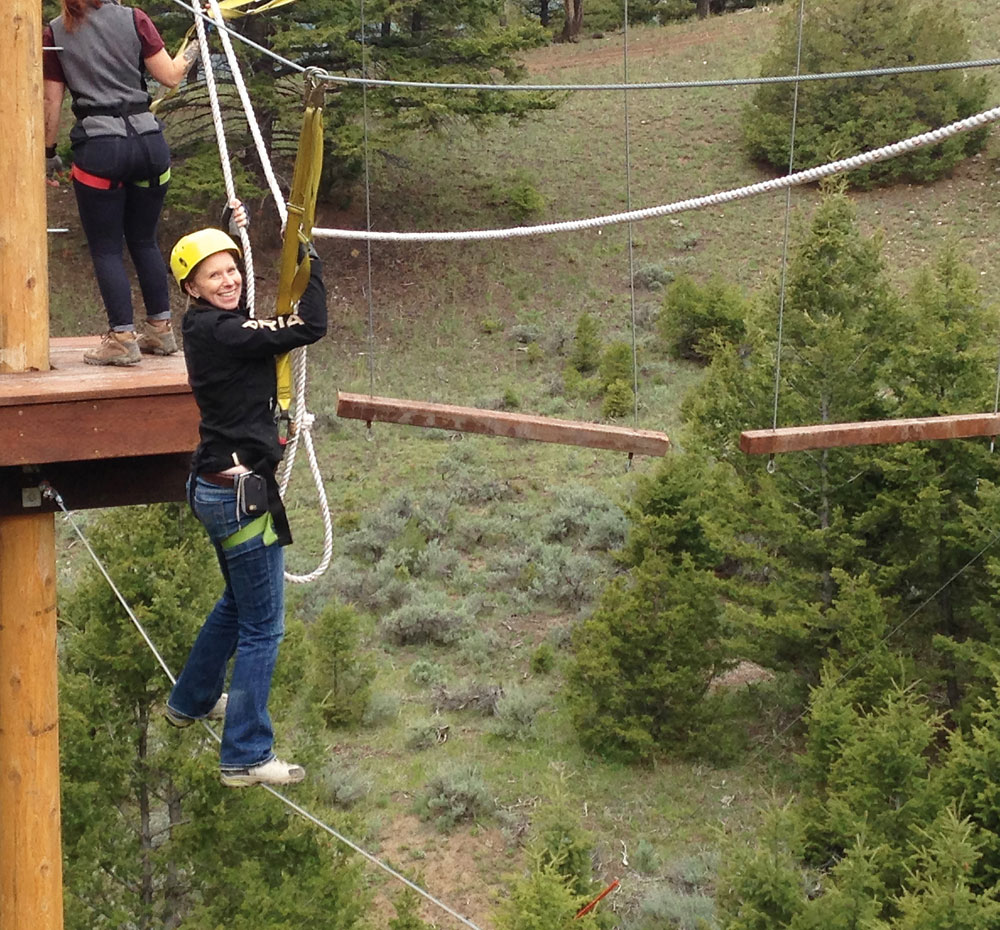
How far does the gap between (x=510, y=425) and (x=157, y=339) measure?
1.34 meters

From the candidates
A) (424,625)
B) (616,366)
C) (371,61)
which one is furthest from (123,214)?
(371,61)

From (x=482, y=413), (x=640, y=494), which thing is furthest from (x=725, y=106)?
(x=482, y=413)

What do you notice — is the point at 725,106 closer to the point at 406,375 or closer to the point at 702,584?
the point at 406,375

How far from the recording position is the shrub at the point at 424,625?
45.6ft

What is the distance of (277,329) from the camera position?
133 inches

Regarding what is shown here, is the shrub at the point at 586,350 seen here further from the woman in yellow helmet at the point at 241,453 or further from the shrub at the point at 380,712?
the woman in yellow helmet at the point at 241,453

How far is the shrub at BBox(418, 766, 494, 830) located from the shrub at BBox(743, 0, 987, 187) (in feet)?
52.4

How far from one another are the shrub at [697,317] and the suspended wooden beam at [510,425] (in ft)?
47.3

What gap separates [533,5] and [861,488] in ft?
100

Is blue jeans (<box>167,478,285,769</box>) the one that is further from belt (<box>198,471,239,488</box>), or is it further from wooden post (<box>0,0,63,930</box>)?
wooden post (<box>0,0,63,930</box>)

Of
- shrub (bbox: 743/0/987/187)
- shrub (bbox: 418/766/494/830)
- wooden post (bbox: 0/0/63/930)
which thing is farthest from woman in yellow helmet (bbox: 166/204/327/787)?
shrub (bbox: 743/0/987/187)

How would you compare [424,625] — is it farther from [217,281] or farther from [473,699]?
[217,281]

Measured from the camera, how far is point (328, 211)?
72.0 ft

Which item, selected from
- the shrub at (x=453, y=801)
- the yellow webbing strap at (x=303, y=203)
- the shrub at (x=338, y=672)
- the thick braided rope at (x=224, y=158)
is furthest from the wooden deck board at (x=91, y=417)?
the shrub at (x=338, y=672)
